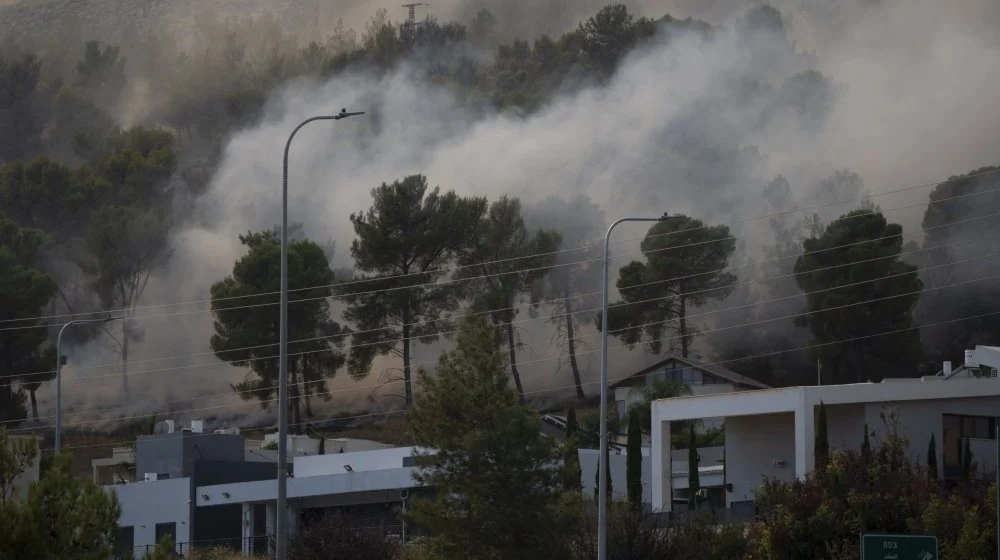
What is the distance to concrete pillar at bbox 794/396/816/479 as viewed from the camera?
43.3 metres

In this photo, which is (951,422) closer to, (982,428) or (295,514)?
(982,428)

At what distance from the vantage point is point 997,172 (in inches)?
3420

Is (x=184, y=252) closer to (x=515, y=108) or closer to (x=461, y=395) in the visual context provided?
(x=515, y=108)

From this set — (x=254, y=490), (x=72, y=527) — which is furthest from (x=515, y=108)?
(x=72, y=527)

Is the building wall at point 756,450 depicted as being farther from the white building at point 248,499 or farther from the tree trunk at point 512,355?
the tree trunk at point 512,355

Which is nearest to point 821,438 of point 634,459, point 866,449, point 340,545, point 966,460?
point 866,449

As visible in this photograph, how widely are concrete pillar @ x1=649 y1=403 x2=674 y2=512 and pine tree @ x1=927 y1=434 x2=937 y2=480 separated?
8.29 metres

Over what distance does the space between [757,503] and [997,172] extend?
5450 centimetres

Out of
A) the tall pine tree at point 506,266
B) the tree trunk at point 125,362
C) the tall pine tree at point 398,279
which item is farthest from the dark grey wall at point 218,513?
the tree trunk at point 125,362

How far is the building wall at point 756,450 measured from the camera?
155 ft

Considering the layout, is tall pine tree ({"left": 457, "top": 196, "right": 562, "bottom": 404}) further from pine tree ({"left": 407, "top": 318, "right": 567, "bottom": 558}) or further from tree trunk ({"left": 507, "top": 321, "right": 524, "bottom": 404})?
pine tree ({"left": 407, "top": 318, "right": 567, "bottom": 558})

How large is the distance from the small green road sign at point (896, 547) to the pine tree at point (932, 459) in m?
19.6

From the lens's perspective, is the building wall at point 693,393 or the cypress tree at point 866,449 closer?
the cypress tree at point 866,449

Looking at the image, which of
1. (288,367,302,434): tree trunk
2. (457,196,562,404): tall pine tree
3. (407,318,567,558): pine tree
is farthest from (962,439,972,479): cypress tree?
(288,367,302,434): tree trunk
